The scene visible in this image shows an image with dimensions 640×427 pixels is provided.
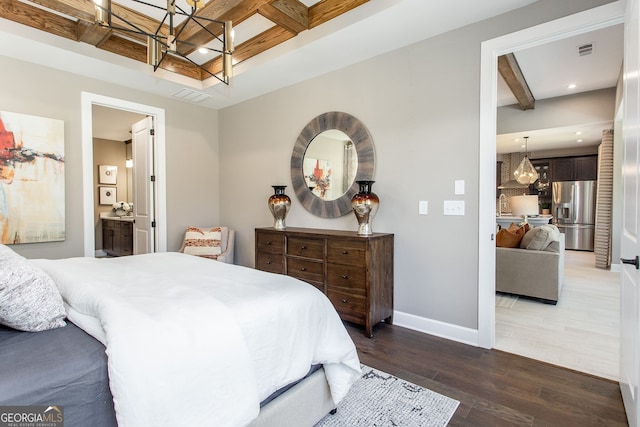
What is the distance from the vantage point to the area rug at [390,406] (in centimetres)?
167

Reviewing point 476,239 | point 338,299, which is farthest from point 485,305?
point 338,299

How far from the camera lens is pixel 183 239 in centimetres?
446

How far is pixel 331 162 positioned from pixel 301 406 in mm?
2532

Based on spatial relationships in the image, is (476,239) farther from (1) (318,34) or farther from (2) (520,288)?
(1) (318,34)

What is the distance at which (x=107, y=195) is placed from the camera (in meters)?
7.01

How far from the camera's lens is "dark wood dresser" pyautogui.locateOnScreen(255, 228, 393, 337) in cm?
271

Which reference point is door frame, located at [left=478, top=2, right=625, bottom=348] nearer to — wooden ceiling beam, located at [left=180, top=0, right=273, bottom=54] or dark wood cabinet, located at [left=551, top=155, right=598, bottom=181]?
wooden ceiling beam, located at [left=180, top=0, right=273, bottom=54]

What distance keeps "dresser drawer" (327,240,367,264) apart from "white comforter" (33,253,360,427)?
110cm

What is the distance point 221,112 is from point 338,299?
3.46 m

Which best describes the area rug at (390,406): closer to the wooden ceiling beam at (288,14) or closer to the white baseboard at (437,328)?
the white baseboard at (437,328)

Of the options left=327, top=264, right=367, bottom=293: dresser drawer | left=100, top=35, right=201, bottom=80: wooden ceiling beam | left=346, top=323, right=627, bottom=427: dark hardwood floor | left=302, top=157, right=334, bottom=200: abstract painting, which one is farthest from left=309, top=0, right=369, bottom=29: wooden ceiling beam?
left=346, top=323, right=627, bottom=427: dark hardwood floor

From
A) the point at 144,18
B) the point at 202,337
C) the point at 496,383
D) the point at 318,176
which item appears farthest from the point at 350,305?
the point at 144,18

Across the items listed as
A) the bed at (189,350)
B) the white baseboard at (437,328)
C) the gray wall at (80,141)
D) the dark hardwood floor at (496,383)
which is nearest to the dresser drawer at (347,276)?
the dark hardwood floor at (496,383)

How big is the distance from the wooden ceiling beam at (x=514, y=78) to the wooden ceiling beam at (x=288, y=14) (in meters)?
2.13
